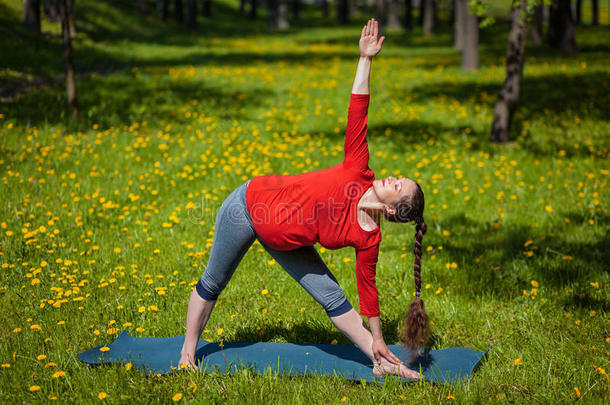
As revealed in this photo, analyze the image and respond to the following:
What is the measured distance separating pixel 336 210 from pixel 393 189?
1.08 feet

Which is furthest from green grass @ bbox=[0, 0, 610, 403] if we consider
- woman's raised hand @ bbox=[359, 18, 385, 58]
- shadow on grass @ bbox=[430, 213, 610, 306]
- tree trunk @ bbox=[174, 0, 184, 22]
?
tree trunk @ bbox=[174, 0, 184, 22]

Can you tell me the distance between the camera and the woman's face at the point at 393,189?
9.56ft

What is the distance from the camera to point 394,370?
327cm

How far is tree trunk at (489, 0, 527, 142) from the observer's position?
27.1ft

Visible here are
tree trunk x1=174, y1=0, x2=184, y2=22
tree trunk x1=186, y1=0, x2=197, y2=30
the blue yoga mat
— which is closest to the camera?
the blue yoga mat

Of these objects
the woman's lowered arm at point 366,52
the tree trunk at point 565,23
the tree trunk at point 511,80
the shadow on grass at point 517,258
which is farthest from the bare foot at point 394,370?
the tree trunk at point 565,23

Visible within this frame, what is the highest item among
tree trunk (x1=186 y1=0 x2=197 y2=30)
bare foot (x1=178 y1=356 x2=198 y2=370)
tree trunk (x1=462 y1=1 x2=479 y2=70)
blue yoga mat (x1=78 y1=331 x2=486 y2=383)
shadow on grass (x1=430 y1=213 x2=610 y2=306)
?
tree trunk (x1=186 y1=0 x2=197 y2=30)

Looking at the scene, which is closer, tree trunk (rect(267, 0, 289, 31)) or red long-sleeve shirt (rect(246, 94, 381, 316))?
red long-sleeve shirt (rect(246, 94, 381, 316))

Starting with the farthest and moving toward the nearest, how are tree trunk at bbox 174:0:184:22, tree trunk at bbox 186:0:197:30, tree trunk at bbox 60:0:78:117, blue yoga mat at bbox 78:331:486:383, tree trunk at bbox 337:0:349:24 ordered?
tree trunk at bbox 337:0:349:24
tree trunk at bbox 174:0:184:22
tree trunk at bbox 186:0:197:30
tree trunk at bbox 60:0:78:117
blue yoga mat at bbox 78:331:486:383

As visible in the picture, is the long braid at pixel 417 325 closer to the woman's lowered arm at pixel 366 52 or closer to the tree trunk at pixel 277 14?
the woman's lowered arm at pixel 366 52

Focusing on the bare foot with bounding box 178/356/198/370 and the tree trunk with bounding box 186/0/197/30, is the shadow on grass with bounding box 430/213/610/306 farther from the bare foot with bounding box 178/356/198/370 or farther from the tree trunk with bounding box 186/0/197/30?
the tree trunk with bounding box 186/0/197/30

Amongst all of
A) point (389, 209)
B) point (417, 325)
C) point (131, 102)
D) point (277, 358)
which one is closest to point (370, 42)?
point (389, 209)

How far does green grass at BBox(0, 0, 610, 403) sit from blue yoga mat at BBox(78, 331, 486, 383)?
0.33 ft

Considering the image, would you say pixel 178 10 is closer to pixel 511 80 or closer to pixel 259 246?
pixel 511 80
